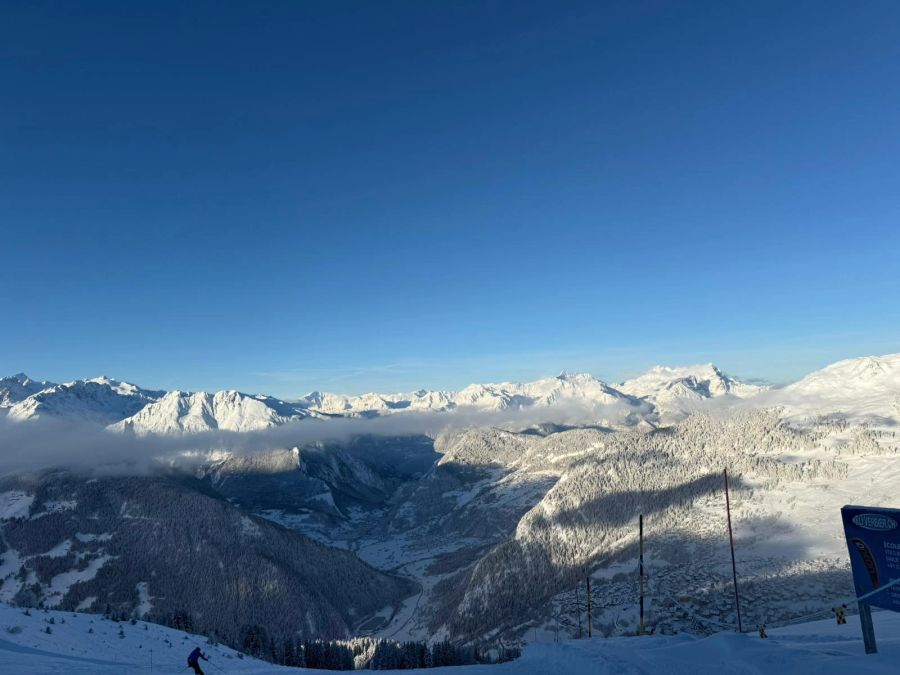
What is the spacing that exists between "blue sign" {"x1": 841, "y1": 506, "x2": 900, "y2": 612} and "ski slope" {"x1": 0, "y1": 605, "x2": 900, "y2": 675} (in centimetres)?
280

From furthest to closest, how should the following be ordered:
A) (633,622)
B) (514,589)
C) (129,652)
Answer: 1. (514,589)
2. (633,622)
3. (129,652)

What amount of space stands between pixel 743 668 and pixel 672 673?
3.12m

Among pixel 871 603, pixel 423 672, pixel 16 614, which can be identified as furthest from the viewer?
pixel 16 614

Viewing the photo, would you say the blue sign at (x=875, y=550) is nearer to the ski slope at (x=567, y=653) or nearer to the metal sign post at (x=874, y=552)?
the metal sign post at (x=874, y=552)

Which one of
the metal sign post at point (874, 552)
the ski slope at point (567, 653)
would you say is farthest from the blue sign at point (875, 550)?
the ski slope at point (567, 653)

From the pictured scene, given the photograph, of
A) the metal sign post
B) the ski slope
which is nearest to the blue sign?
the metal sign post

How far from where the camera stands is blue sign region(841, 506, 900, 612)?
14672mm

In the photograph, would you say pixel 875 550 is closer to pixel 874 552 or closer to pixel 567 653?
pixel 874 552

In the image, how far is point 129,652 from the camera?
1560 inches

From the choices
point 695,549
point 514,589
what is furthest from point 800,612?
point 514,589

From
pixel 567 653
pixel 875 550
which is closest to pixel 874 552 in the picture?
pixel 875 550

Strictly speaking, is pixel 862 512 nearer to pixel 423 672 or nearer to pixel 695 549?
pixel 423 672

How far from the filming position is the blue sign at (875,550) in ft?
48.1

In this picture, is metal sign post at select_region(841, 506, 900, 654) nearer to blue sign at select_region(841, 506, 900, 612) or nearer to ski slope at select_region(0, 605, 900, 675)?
blue sign at select_region(841, 506, 900, 612)
